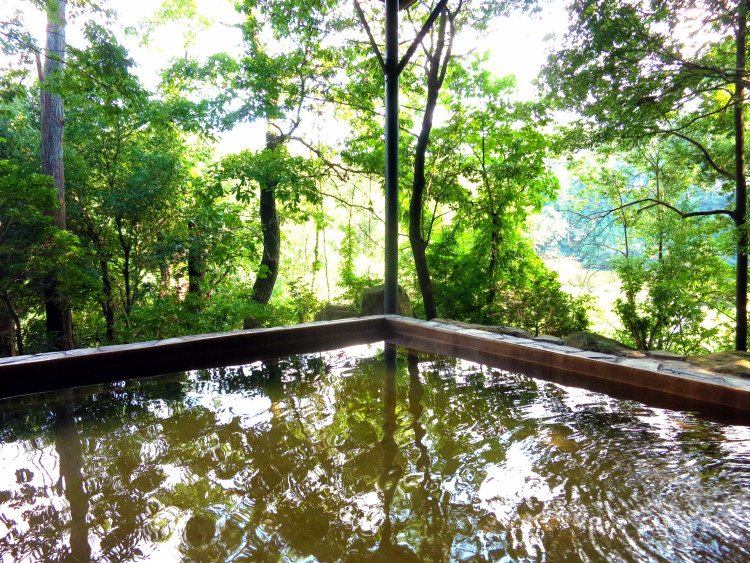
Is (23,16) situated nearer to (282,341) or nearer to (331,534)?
(282,341)

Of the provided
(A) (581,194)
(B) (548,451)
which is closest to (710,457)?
(B) (548,451)

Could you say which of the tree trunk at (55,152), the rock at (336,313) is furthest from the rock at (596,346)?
the tree trunk at (55,152)

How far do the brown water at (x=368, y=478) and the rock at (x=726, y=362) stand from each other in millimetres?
565

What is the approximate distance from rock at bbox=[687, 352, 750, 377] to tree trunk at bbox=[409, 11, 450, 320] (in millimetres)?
3490

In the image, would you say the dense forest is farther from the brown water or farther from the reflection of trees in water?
the brown water

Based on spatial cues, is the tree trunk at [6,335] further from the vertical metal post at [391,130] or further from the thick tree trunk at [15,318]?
the vertical metal post at [391,130]

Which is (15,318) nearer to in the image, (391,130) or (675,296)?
(391,130)

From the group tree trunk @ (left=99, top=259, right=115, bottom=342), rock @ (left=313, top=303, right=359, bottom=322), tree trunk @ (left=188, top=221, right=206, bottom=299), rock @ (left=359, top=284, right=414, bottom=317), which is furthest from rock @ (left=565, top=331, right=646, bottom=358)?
tree trunk @ (left=99, top=259, right=115, bottom=342)

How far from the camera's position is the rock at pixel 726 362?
2500 mm

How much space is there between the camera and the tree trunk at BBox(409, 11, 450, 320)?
5.88 metres

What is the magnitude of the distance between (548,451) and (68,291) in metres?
5.23

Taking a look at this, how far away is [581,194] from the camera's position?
8867mm

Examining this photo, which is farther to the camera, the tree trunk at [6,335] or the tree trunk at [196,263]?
the tree trunk at [196,263]

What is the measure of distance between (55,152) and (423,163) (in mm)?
4986
